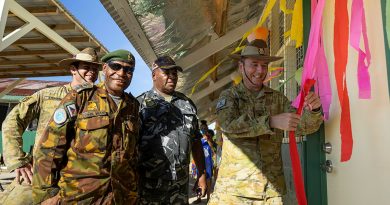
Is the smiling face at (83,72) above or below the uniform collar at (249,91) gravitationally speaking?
above

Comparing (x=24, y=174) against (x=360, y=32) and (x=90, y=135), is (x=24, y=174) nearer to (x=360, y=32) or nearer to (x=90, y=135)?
(x=90, y=135)

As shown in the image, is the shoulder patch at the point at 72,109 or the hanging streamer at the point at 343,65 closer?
the hanging streamer at the point at 343,65

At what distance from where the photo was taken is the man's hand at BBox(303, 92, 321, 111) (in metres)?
1.70

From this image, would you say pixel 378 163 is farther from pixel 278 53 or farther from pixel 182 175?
pixel 278 53

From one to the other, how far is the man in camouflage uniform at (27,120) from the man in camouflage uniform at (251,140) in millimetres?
1326

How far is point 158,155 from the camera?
8.16 feet

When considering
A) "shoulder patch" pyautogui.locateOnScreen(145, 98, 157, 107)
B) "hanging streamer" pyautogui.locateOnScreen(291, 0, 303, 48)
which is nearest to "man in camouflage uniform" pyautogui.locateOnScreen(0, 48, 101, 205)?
"shoulder patch" pyautogui.locateOnScreen(145, 98, 157, 107)

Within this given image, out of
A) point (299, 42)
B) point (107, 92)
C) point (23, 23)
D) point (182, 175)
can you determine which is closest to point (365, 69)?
point (299, 42)

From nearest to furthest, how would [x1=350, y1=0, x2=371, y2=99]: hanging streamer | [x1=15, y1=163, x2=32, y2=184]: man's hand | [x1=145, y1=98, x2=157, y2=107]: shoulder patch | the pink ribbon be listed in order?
[x1=350, y1=0, x2=371, y2=99]: hanging streamer
the pink ribbon
[x1=15, y1=163, x2=32, y2=184]: man's hand
[x1=145, y1=98, x2=157, y2=107]: shoulder patch

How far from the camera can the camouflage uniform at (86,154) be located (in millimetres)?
1847

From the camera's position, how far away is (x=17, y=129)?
253 centimetres

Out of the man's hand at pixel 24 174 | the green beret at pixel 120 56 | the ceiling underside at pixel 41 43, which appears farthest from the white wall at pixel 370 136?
the ceiling underside at pixel 41 43

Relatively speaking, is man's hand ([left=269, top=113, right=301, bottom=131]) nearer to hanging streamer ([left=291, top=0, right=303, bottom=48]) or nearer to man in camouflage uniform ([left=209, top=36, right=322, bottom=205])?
man in camouflage uniform ([left=209, top=36, right=322, bottom=205])

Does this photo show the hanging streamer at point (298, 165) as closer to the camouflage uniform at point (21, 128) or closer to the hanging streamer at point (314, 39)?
the hanging streamer at point (314, 39)
